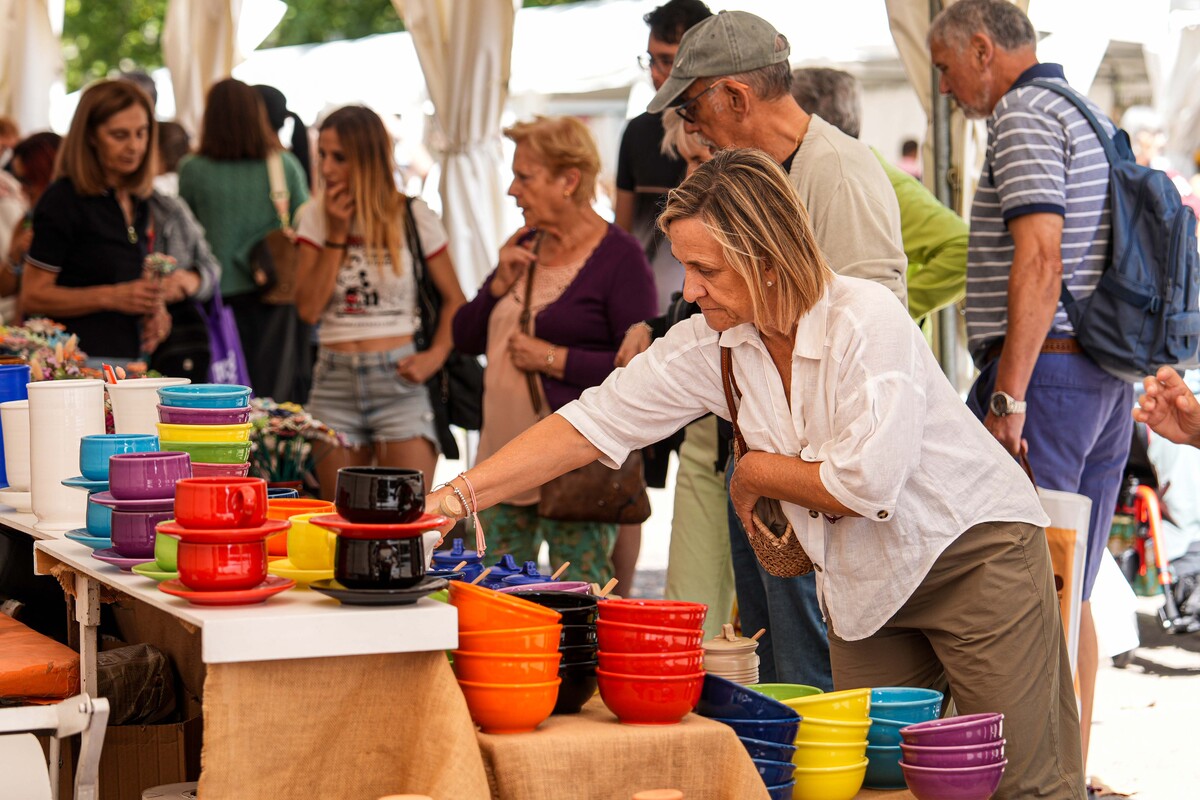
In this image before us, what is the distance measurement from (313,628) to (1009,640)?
1.20m

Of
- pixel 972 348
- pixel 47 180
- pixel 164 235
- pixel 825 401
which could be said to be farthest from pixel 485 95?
pixel 825 401

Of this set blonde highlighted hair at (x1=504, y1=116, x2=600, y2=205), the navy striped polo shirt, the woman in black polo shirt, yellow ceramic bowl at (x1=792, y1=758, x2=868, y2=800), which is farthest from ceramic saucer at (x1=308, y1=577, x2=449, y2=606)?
the woman in black polo shirt

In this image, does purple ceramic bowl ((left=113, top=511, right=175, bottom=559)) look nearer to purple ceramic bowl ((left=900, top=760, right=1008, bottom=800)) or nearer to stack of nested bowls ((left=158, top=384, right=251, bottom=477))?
stack of nested bowls ((left=158, top=384, right=251, bottom=477))

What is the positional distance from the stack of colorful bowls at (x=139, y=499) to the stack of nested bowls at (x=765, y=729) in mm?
837

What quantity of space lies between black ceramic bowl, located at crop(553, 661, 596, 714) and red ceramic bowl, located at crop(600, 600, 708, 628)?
8 centimetres

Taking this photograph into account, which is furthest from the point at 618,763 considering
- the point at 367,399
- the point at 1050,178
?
the point at 367,399

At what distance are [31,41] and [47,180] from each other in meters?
2.57

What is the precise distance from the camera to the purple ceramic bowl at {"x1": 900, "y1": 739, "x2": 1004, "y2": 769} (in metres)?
1.98

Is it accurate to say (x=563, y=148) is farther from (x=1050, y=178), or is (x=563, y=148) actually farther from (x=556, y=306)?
(x=1050, y=178)

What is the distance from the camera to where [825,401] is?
229cm

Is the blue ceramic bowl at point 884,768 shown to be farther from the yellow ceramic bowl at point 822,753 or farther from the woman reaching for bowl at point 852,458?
the woman reaching for bowl at point 852,458

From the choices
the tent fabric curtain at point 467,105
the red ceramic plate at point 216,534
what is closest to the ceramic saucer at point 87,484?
the red ceramic plate at point 216,534

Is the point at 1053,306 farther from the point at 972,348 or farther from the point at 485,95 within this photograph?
the point at 485,95

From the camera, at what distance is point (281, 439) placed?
4.40 meters
